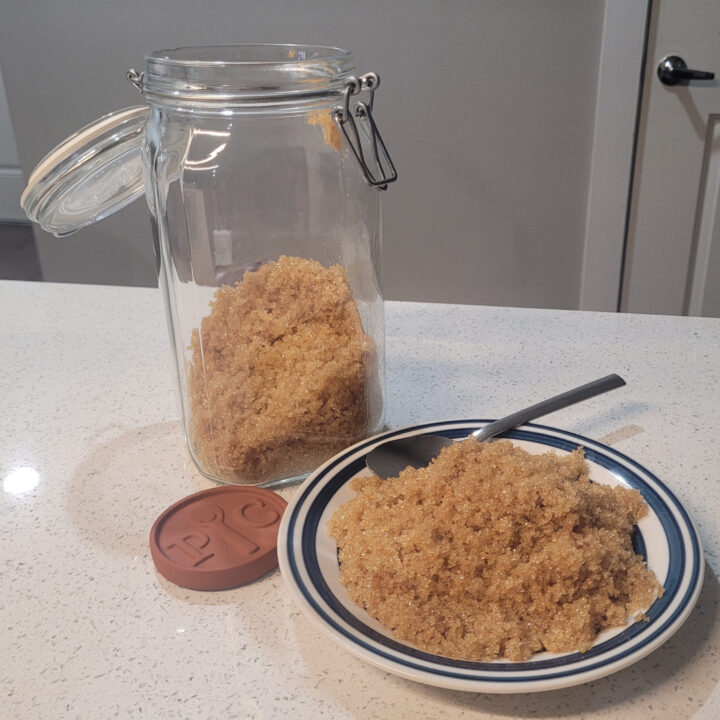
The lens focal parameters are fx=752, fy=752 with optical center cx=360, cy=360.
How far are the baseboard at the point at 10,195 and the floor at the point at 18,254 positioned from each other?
4cm

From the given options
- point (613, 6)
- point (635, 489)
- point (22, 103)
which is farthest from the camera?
point (22, 103)

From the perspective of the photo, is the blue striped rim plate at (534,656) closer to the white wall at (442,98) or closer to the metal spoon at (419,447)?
the metal spoon at (419,447)

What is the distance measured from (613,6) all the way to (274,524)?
153cm

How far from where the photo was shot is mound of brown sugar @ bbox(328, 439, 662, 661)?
0.43m

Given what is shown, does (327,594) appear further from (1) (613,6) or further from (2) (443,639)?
(1) (613,6)

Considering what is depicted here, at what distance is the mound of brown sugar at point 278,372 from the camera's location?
59 cm

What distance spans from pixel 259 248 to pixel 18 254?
305 centimetres

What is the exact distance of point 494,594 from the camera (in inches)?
17.9

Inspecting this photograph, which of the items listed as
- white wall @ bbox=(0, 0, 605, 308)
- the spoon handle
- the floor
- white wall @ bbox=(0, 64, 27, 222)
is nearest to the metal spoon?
the spoon handle

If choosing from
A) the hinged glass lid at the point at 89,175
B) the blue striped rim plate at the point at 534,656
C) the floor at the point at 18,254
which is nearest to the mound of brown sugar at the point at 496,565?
the blue striped rim plate at the point at 534,656

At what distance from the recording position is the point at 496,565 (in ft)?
1.51

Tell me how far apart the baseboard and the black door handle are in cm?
292

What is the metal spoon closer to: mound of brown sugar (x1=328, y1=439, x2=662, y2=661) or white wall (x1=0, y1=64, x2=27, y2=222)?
mound of brown sugar (x1=328, y1=439, x2=662, y2=661)

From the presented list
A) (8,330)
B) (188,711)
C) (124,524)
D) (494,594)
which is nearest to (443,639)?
(494,594)
